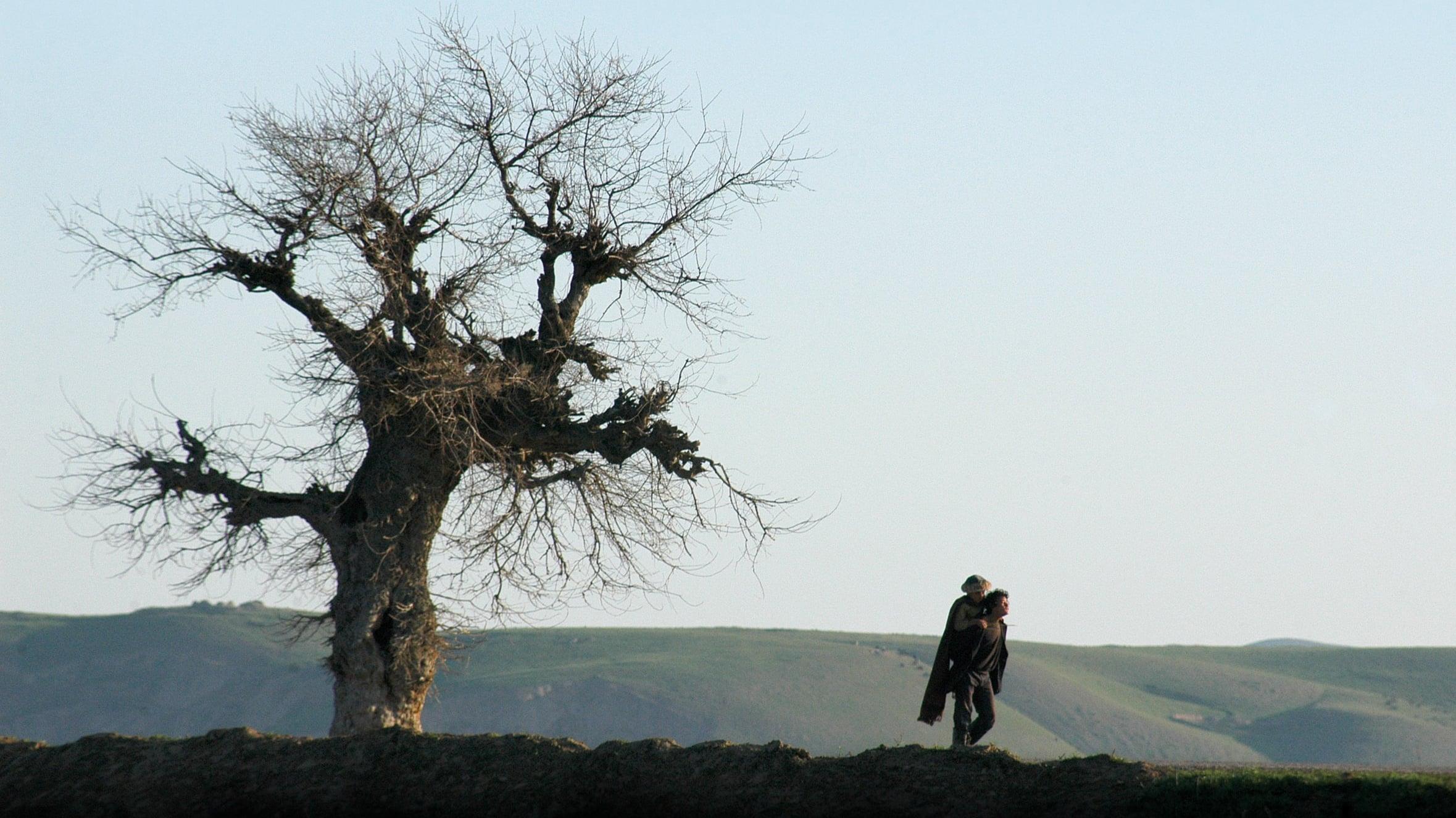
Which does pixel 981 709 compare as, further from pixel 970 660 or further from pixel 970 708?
pixel 970 660

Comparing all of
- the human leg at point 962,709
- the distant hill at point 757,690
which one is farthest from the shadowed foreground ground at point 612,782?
the distant hill at point 757,690

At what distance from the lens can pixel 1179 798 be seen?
12164 millimetres

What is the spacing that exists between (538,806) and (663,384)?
20.1 feet

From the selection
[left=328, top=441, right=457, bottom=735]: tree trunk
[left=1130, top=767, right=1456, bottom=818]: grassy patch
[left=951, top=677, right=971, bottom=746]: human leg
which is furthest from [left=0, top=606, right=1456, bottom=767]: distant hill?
[left=1130, top=767, right=1456, bottom=818]: grassy patch

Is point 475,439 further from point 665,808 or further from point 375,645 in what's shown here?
point 665,808

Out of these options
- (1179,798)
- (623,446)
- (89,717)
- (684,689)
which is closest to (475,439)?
(623,446)

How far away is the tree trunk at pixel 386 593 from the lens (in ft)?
60.2

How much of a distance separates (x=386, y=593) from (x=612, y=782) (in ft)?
18.4

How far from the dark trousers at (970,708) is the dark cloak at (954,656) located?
9cm

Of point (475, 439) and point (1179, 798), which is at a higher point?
point (475, 439)

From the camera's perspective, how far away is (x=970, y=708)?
15805mm

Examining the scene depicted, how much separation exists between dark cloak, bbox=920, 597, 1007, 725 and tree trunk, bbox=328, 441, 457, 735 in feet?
19.9

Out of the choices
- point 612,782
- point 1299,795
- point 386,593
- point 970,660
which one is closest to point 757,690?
point 386,593

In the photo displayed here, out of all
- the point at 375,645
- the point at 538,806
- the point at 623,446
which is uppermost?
the point at 623,446
